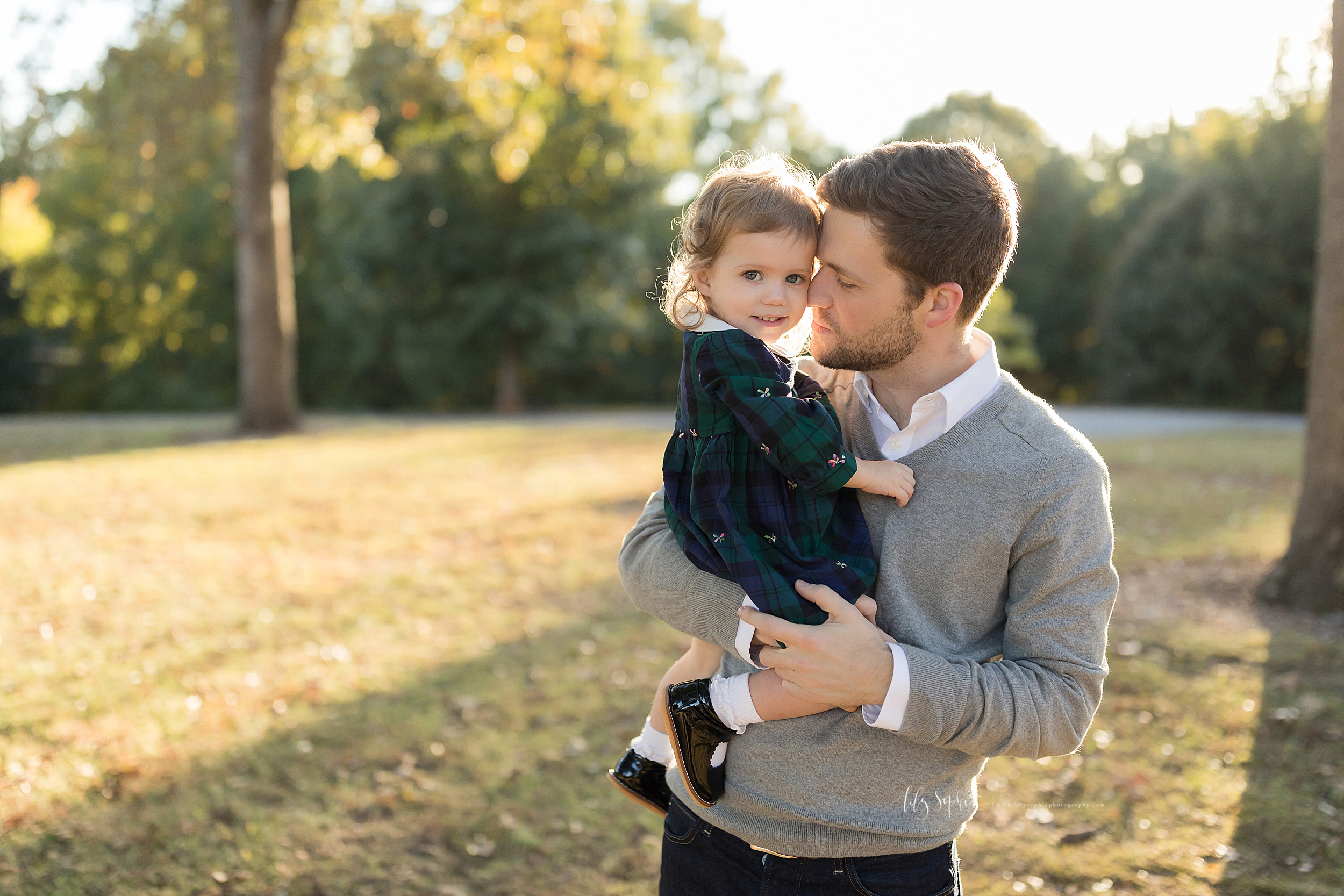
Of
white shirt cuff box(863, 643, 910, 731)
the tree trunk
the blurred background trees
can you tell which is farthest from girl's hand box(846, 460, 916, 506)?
the tree trunk

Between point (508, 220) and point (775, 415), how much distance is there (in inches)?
850

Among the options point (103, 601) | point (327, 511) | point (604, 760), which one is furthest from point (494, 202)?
point (604, 760)

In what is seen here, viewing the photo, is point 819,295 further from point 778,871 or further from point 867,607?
point 778,871

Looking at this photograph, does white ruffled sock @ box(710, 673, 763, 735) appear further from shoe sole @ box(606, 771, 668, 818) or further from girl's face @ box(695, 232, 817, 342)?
Result: girl's face @ box(695, 232, 817, 342)

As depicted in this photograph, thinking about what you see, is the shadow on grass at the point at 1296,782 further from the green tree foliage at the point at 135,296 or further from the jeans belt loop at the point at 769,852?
the green tree foliage at the point at 135,296

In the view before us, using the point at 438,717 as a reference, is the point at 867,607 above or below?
above

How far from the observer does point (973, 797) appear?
185 cm

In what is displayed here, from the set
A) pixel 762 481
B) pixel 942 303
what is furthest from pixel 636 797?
pixel 942 303

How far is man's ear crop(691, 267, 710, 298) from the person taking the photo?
2.19 metres

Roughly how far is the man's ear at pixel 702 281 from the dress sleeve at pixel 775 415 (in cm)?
17

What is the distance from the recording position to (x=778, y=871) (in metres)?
1.78

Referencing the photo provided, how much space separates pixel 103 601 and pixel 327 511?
301 cm

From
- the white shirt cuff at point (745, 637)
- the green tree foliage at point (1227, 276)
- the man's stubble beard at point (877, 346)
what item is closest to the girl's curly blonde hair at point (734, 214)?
the man's stubble beard at point (877, 346)

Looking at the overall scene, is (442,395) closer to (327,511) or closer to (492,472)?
(492,472)
